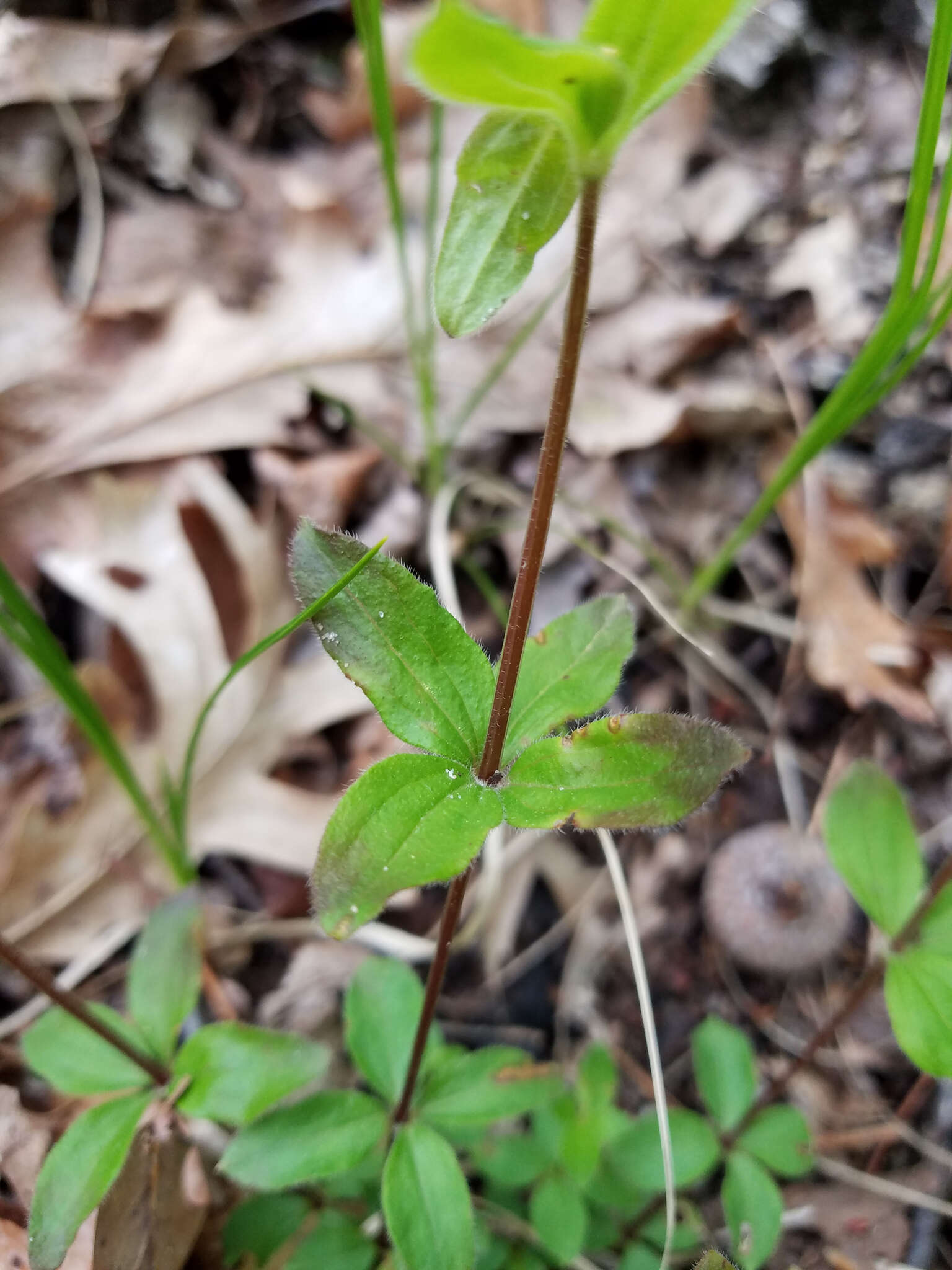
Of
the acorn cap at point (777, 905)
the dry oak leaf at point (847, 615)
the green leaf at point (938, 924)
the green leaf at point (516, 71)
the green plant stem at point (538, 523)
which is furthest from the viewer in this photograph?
the dry oak leaf at point (847, 615)

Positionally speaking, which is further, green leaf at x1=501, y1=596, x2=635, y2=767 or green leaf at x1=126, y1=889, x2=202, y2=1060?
green leaf at x1=126, y1=889, x2=202, y2=1060

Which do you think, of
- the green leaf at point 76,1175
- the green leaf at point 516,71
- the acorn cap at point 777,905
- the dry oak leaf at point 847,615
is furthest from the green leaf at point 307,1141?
the dry oak leaf at point 847,615

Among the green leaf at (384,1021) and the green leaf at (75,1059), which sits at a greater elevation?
the green leaf at (75,1059)

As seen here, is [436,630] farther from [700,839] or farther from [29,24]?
[29,24]

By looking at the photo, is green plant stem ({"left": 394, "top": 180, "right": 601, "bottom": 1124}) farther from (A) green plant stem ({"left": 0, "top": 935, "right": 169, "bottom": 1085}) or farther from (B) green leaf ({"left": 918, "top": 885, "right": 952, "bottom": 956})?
(B) green leaf ({"left": 918, "top": 885, "right": 952, "bottom": 956})

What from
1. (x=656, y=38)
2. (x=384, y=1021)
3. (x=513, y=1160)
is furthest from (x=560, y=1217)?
(x=656, y=38)

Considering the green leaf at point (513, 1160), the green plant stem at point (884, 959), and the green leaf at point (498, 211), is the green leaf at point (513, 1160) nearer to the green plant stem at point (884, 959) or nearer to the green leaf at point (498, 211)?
the green plant stem at point (884, 959)

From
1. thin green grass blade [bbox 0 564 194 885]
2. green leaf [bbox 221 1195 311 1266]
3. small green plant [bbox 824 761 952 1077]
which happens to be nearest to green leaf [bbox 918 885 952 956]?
small green plant [bbox 824 761 952 1077]

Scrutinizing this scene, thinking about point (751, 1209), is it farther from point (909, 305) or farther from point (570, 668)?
point (909, 305)
